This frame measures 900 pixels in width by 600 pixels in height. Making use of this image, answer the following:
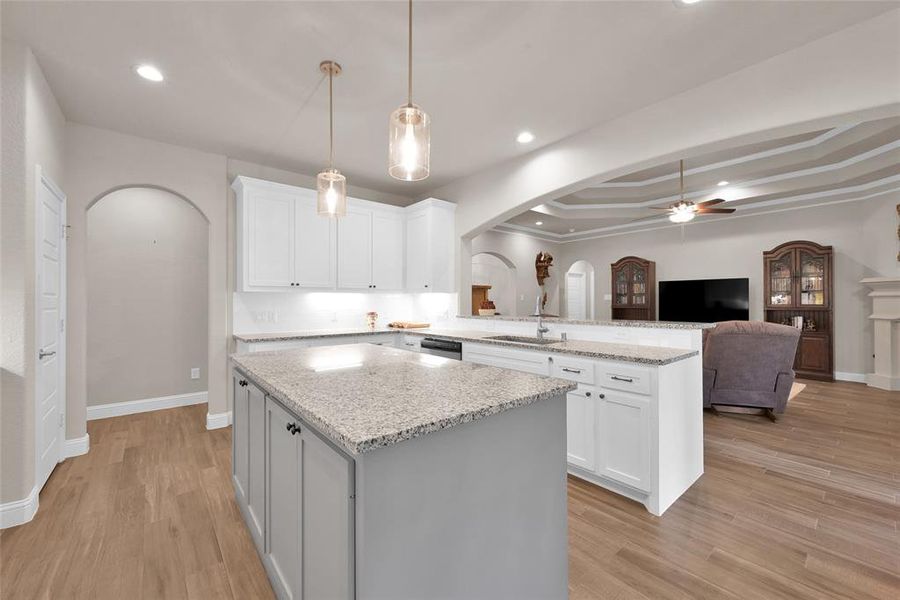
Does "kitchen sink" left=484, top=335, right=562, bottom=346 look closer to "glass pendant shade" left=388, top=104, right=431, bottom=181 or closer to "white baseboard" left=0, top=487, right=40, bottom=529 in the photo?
"glass pendant shade" left=388, top=104, right=431, bottom=181

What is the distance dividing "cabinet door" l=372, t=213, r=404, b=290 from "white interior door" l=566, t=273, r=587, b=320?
6626 millimetres

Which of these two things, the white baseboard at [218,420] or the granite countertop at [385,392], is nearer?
the granite countertop at [385,392]

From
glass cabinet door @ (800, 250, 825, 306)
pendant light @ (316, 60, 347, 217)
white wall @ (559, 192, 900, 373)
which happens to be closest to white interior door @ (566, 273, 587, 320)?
white wall @ (559, 192, 900, 373)

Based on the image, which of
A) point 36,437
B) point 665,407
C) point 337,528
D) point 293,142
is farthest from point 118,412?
point 665,407

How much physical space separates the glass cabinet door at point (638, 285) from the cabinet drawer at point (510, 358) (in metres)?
5.71

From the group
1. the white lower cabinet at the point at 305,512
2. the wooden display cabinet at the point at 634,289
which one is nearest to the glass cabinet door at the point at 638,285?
the wooden display cabinet at the point at 634,289

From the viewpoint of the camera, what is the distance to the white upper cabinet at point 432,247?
4.68 meters

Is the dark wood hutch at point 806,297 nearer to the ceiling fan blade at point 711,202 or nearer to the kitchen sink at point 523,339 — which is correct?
the ceiling fan blade at point 711,202

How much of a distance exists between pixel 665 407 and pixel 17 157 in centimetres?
405

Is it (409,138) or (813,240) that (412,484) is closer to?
(409,138)

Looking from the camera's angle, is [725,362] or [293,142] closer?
[293,142]

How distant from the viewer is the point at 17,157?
2215 mm

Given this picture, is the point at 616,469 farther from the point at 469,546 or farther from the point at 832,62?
the point at 832,62

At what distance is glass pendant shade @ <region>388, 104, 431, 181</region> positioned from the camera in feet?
5.43
